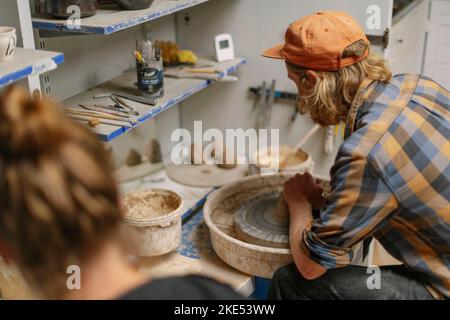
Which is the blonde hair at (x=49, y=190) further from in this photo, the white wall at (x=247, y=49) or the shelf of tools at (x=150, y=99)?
the white wall at (x=247, y=49)

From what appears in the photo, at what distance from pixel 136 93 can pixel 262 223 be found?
2.23 feet

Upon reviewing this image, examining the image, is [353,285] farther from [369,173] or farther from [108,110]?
[108,110]

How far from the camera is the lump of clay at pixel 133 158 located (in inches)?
106

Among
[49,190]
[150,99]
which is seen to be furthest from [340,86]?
[49,190]

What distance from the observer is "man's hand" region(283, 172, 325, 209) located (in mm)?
2057

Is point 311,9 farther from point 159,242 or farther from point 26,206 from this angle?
point 26,206

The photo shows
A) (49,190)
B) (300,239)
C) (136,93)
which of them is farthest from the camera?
(136,93)

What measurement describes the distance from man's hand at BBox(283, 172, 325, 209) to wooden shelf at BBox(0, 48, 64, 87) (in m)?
0.93

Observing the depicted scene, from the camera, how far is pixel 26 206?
0.89 meters

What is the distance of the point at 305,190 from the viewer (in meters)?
2.07

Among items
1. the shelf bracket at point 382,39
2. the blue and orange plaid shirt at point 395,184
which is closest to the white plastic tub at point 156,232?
the blue and orange plaid shirt at point 395,184

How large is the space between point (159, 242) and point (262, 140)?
958 mm

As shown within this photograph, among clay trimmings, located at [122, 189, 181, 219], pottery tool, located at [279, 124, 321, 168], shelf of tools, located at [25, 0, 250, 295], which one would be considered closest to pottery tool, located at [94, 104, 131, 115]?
shelf of tools, located at [25, 0, 250, 295]
